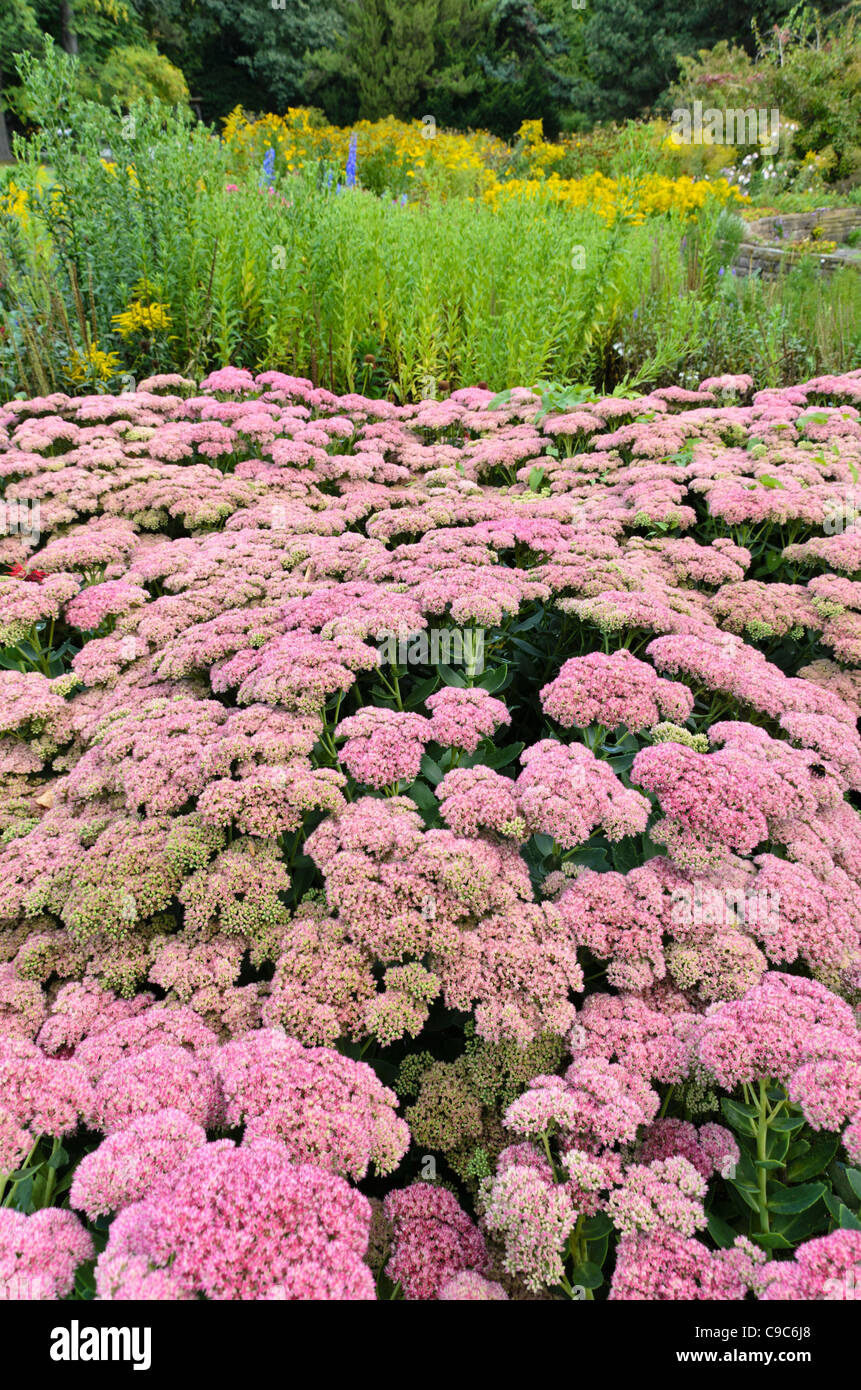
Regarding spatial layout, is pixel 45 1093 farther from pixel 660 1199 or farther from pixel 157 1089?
pixel 660 1199

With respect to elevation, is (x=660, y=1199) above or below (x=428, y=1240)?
above

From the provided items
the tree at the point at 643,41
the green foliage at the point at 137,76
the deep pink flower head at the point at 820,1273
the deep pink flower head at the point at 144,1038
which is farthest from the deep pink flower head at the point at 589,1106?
the tree at the point at 643,41

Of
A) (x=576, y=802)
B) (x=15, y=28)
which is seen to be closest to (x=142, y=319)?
(x=576, y=802)

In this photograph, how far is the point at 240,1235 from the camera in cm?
113

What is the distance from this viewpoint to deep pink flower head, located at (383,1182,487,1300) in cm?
139

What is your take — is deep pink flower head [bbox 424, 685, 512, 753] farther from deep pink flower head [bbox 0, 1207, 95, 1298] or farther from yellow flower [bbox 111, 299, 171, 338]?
yellow flower [bbox 111, 299, 171, 338]

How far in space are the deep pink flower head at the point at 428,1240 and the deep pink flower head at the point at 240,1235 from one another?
268 mm

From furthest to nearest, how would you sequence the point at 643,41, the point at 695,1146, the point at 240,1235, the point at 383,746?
the point at 643,41 < the point at 383,746 < the point at 695,1146 < the point at 240,1235

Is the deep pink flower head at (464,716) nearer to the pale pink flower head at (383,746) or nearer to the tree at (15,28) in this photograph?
the pale pink flower head at (383,746)

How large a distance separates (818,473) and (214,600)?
3.10 meters

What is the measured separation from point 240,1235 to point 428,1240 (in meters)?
0.49

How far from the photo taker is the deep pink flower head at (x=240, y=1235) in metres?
1.09

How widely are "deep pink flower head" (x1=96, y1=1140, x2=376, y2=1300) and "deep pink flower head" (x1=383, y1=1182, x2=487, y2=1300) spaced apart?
0.88 ft
